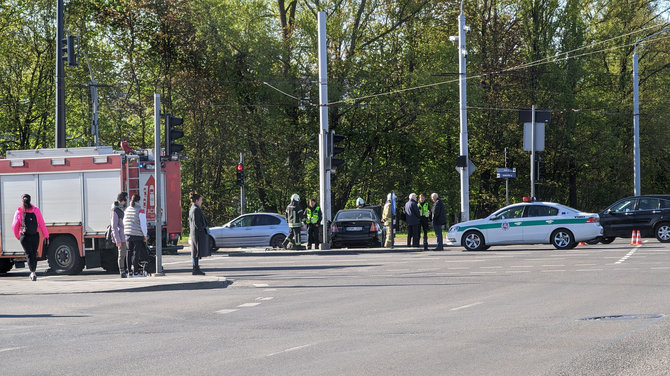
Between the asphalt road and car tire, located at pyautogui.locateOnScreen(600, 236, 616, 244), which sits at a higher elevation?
car tire, located at pyautogui.locateOnScreen(600, 236, 616, 244)

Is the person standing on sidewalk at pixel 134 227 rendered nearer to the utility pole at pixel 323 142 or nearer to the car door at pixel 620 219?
the utility pole at pixel 323 142

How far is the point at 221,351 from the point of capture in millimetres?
9867

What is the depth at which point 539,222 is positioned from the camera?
28.6m

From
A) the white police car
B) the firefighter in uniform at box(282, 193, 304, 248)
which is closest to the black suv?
the white police car

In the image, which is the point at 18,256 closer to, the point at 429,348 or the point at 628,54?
the point at 429,348

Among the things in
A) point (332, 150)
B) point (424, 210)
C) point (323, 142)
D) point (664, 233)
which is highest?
point (323, 142)

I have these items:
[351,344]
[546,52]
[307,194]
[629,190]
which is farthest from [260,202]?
[351,344]

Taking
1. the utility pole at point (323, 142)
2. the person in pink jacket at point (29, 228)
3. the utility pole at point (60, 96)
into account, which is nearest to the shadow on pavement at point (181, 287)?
the person in pink jacket at point (29, 228)

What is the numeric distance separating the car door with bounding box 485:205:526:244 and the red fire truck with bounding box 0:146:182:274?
401 inches

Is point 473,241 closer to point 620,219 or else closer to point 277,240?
point 620,219

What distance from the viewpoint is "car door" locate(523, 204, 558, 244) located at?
28562mm

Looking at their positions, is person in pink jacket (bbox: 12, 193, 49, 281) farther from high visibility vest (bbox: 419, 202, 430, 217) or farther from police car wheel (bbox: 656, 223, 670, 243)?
police car wheel (bbox: 656, 223, 670, 243)

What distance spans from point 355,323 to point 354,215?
20.1 meters

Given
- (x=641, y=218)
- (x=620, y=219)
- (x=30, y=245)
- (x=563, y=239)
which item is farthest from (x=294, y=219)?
(x=30, y=245)
